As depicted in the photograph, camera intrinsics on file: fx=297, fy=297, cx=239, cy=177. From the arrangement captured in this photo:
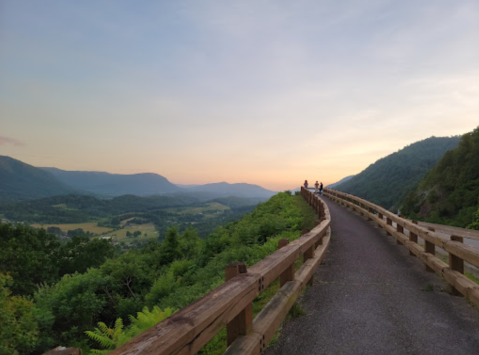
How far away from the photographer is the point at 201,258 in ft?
50.8

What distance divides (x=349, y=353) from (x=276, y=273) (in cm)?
131

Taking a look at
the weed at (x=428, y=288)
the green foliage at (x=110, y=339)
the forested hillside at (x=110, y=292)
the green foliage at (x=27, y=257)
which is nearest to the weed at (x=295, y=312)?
the green foliage at (x=110, y=339)

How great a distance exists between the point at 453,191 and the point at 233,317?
3962cm

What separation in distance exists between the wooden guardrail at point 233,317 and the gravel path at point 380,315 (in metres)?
0.54

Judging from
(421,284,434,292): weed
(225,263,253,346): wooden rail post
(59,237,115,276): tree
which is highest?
(225,263,253,346): wooden rail post

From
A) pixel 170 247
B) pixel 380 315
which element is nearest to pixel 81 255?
pixel 170 247

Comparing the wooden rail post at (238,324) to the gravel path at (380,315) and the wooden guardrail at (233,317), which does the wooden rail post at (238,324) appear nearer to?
the wooden guardrail at (233,317)

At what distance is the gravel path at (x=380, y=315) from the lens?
3.93 m

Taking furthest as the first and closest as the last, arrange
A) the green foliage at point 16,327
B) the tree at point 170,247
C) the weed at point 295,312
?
1. the tree at point 170,247
2. the green foliage at point 16,327
3. the weed at point 295,312

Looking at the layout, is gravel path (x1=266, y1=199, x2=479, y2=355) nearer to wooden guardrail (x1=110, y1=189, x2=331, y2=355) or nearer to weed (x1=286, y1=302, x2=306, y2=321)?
weed (x1=286, y1=302, x2=306, y2=321)

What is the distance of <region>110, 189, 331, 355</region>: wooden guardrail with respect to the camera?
1.85 metres

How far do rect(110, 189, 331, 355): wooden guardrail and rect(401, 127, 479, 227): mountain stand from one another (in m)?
30.0

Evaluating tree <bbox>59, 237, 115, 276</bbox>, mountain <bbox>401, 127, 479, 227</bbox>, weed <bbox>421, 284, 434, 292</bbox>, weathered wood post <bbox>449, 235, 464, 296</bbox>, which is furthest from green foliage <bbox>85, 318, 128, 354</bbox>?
tree <bbox>59, 237, 115, 276</bbox>

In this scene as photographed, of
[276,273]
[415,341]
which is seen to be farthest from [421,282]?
[276,273]
